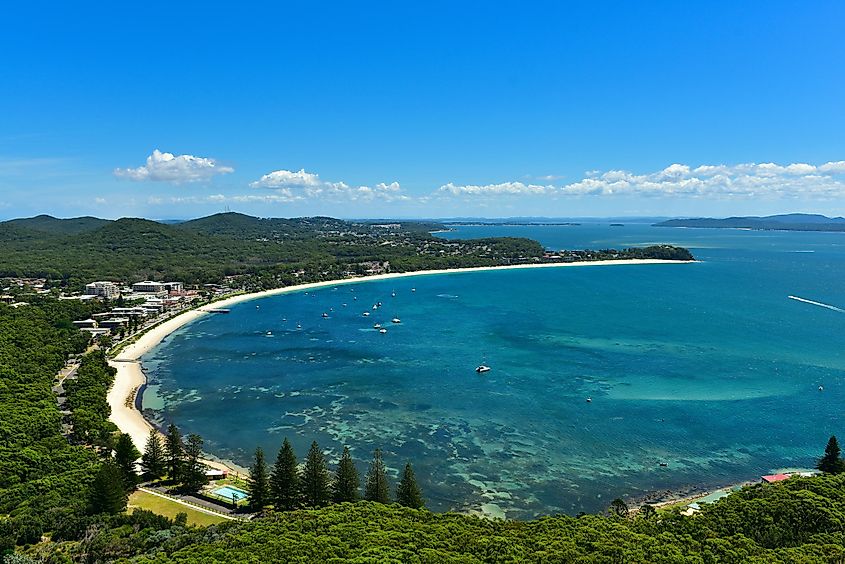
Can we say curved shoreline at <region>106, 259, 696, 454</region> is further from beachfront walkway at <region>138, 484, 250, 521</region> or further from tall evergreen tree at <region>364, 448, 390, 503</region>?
tall evergreen tree at <region>364, 448, 390, 503</region>

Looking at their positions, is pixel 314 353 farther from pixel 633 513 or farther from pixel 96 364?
pixel 633 513

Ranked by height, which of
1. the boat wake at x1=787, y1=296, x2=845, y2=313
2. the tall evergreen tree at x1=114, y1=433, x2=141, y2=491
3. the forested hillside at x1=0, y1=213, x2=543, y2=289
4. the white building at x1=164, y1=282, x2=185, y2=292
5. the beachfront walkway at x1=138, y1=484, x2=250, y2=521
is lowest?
the beachfront walkway at x1=138, y1=484, x2=250, y2=521

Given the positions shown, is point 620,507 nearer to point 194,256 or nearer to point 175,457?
point 175,457

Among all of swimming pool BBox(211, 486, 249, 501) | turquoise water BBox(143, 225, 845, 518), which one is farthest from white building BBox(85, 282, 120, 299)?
swimming pool BBox(211, 486, 249, 501)

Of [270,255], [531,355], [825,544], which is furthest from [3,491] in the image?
[270,255]

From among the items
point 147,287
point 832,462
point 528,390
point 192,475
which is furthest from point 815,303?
point 147,287

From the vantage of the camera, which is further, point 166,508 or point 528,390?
point 528,390

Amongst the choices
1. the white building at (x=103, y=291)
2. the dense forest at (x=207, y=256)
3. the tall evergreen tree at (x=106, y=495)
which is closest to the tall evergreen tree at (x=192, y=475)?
the tall evergreen tree at (x=106, y=495)
